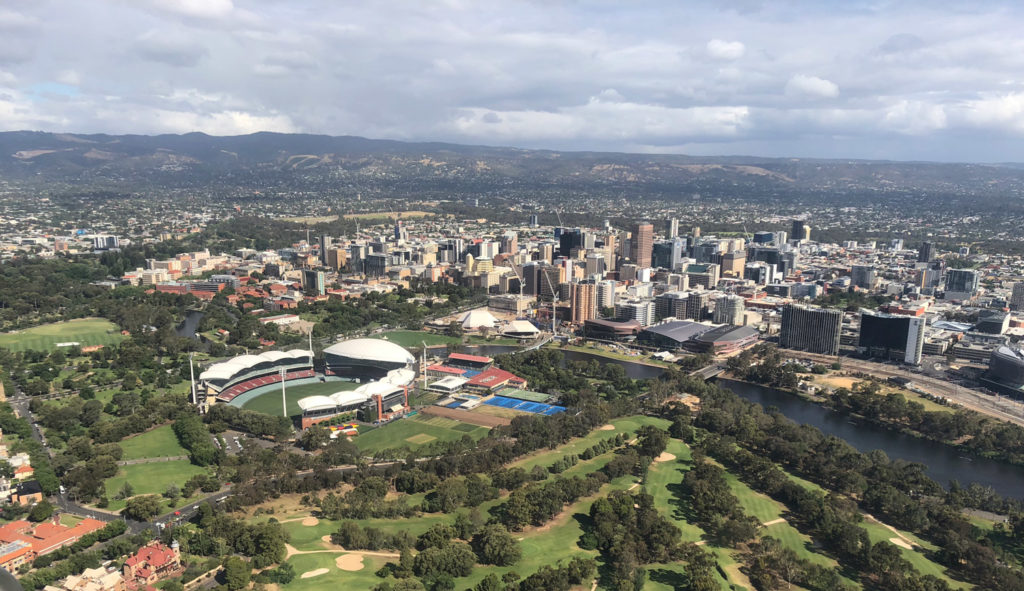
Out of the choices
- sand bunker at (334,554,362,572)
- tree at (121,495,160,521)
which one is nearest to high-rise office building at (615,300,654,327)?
sand bunker at (334,554,362,572)

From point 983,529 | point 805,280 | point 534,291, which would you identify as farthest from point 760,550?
point 805,280

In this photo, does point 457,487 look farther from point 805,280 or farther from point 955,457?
point 805,280

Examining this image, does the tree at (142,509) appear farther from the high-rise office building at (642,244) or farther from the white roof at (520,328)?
the high-rise office building at (642,244)

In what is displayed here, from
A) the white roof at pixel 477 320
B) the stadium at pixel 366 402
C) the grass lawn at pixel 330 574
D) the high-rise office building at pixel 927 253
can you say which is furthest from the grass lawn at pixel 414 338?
the high-rise office building at pixel 927 253

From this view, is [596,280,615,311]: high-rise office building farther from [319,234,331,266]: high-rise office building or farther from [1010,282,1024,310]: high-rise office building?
[319,234,331,266]: high-rise office building

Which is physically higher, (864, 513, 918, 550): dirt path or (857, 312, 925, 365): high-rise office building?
(857, 312, 925, 365): high-rise office building

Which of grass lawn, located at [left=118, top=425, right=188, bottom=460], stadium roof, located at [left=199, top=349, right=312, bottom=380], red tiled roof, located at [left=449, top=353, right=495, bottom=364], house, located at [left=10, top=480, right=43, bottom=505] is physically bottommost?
grass lawn, located at [left=118, top=425, right=188, bottom=460]
